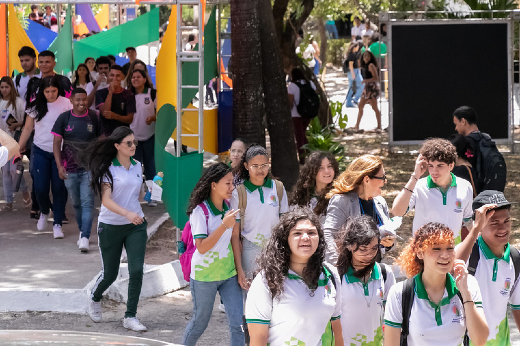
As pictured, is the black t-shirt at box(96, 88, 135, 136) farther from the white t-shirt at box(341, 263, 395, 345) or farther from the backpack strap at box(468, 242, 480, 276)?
the backpack strap at box(468, 242, 480, 276)

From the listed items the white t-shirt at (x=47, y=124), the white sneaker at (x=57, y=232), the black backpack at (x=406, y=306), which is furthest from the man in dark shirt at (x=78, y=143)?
the black backpack at (x=406, y=306)

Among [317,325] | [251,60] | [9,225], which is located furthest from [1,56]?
[317,325]

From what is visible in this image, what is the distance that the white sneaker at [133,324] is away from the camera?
7137 mm

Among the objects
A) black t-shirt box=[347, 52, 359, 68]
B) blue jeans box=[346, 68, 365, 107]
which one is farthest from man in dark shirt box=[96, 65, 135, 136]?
black t-shirt box=[347, 52, 359, 68]

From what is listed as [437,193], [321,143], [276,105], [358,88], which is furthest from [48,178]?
[358,88]

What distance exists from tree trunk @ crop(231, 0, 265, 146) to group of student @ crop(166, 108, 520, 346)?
486 cm

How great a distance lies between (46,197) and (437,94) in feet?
26.9

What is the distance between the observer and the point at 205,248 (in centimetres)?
587

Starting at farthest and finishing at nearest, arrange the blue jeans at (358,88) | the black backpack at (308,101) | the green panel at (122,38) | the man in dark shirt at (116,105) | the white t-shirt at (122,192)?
the blue jeans at (358,88)
the black backpack at (308,101)
the green panel at (122,38)
the man in dark shirt at (116,105)
the white t-shirt at (122,192)

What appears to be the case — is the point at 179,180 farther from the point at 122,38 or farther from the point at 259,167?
the point at 122,38

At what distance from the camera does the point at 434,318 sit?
4156 mm

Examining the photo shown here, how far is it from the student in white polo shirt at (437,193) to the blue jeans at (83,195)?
4481 mm

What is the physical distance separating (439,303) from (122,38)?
9.34 meters

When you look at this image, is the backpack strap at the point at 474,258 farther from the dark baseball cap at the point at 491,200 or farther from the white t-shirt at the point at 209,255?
the white t-shirt at the point at 209,255
